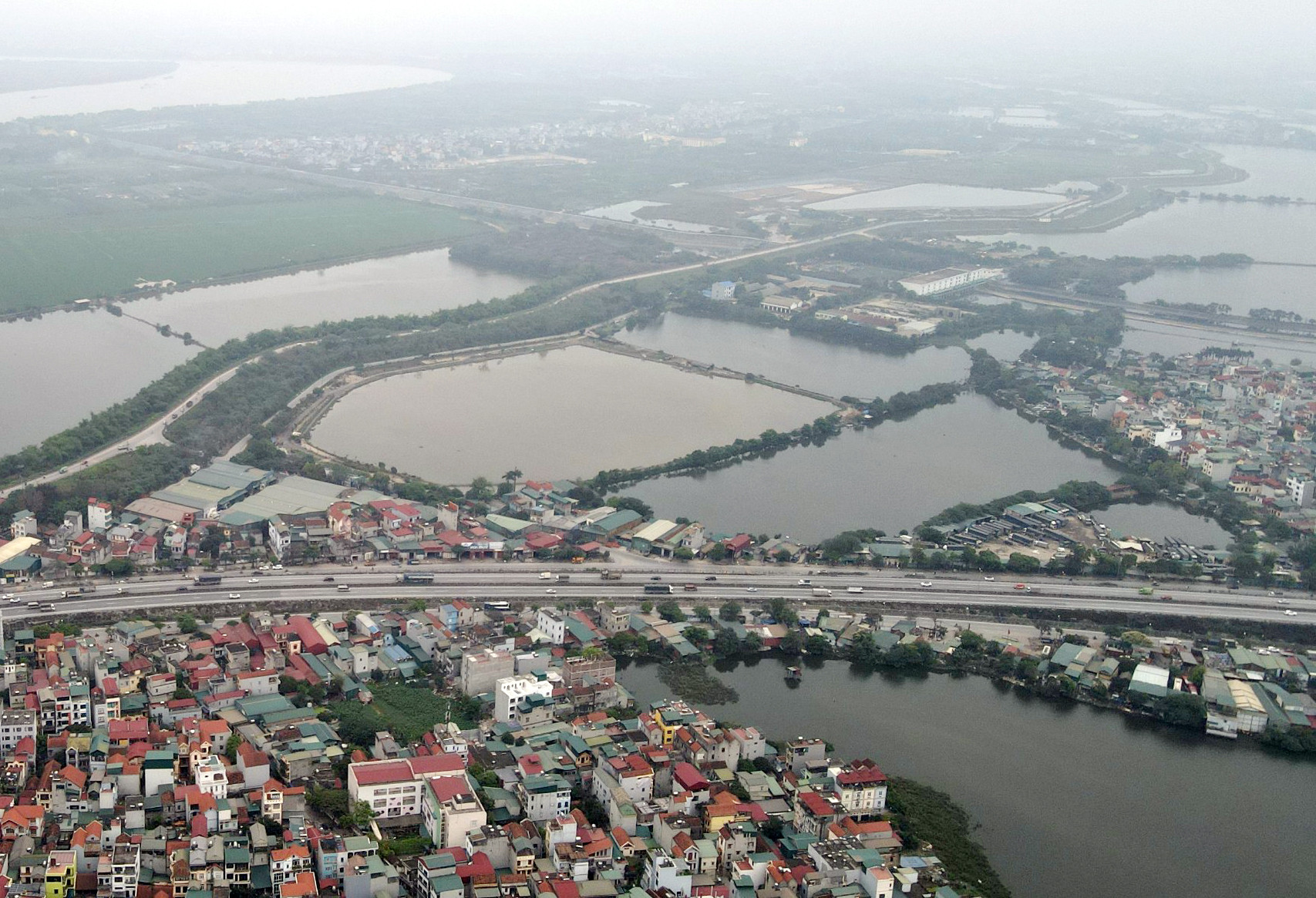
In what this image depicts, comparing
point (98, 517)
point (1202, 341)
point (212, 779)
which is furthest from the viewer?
point (1202, 341)

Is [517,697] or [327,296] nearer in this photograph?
[517,697]

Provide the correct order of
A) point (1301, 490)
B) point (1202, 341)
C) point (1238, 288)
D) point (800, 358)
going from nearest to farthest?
point (1301, 490) < point (800, 358) < point (1202, 341) < point (1238, 288)

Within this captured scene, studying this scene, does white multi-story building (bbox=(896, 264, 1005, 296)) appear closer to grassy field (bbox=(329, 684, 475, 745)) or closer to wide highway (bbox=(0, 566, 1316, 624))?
wide highway (bbox=(0, 566, 1316, 624))

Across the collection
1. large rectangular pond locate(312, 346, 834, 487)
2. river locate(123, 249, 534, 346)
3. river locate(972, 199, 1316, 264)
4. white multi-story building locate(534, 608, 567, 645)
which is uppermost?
river locate(972, 199, 1316, 264)

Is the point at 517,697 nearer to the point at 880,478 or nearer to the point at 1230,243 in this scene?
the point at 880,478

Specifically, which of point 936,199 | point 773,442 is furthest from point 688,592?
point 936,199

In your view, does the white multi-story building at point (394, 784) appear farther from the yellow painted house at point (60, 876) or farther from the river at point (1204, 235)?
the river at point (1204, 235)

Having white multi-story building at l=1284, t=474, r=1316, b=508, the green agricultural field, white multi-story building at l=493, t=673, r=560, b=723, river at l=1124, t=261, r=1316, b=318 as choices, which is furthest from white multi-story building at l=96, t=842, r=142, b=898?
river at l=1124, t=261, r=1316, b=318

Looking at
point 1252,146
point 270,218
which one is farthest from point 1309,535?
point 1252,146
